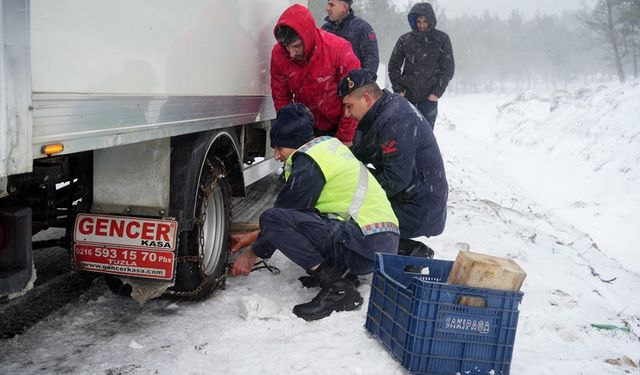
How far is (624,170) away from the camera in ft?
56.3

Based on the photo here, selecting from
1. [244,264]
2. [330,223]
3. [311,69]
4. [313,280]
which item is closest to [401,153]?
[330,223]

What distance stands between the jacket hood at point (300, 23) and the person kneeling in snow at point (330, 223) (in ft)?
3.38

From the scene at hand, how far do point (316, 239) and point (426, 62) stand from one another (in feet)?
14.0

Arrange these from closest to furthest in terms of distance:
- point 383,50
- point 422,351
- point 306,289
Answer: point 422,351
point 306,289
point 383,50

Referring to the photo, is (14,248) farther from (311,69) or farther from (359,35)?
(359,35)

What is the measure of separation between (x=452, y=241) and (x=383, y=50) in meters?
68.0

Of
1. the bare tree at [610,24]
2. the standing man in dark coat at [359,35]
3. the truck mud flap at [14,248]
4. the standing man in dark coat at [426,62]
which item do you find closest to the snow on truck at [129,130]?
the truck mud flap at [14,248]

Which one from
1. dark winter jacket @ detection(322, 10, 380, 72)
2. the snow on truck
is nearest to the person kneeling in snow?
the snow on truck

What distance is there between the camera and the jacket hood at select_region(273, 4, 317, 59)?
4.50m

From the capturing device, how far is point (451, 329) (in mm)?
2916

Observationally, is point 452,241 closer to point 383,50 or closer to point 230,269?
point 230,269

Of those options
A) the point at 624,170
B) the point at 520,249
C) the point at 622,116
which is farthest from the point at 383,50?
the point at 520,249

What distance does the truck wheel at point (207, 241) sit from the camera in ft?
11.6

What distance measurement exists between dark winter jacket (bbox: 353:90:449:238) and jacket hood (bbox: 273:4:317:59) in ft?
2.69
